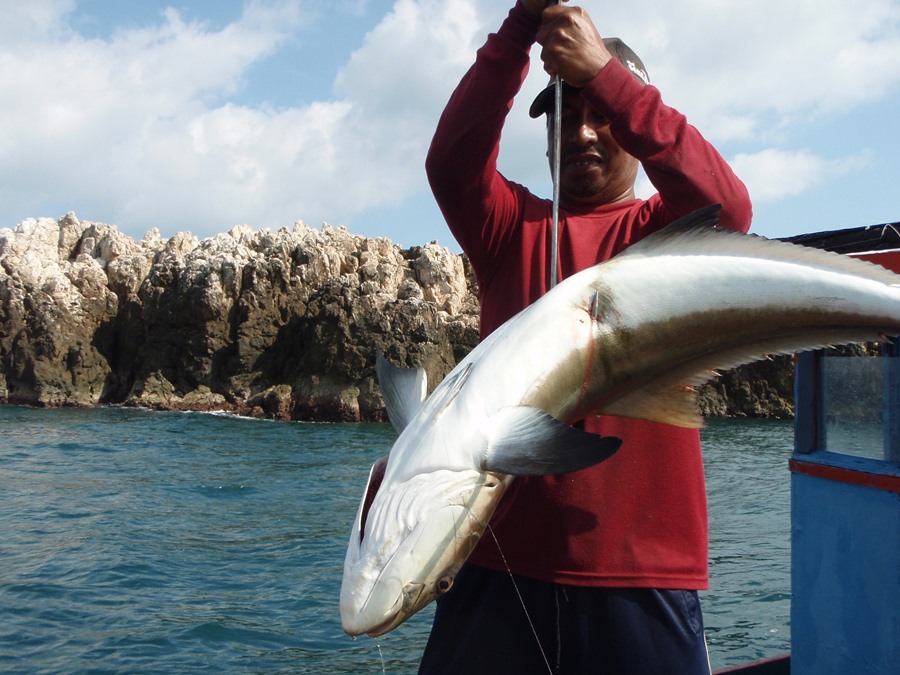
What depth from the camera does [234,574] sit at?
10.1 metres

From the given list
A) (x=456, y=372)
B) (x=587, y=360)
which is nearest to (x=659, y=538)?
(x=587, y=360)

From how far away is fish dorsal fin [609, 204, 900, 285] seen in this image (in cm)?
180

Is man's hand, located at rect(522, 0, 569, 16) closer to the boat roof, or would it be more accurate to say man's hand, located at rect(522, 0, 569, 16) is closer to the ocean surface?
the boat roof

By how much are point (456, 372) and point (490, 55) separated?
864 millimetres

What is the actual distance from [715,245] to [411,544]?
1.01 m

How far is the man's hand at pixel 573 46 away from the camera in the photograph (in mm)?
1948

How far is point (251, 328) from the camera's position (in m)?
40.2

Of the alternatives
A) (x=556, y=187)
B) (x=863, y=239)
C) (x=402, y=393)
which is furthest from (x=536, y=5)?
(x=863, y=239)

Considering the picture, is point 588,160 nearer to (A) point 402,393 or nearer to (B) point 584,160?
(B) point 584,160

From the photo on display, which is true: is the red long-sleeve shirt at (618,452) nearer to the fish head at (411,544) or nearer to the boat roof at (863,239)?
the fish head at (411,544)

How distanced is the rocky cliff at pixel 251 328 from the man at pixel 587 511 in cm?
3259

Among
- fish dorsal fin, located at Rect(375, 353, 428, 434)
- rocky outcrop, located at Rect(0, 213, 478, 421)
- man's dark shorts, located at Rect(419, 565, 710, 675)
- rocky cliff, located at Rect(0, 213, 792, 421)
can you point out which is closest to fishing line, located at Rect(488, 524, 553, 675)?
man's dark shorts, located at Rect(419, 565, 710, 675)

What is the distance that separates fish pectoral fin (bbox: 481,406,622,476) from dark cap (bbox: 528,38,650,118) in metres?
1.10

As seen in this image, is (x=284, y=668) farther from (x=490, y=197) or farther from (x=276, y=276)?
(x=276, y=276)
